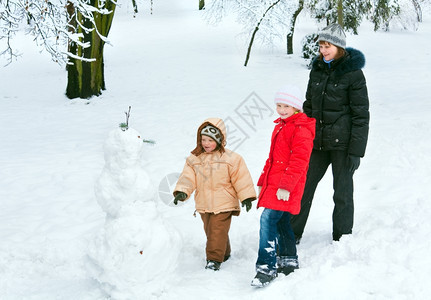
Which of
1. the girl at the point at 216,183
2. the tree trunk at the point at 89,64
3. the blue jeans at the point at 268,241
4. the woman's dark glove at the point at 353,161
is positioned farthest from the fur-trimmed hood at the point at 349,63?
the tree trunk at the point at 89,64

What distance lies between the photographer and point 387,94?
430 inches

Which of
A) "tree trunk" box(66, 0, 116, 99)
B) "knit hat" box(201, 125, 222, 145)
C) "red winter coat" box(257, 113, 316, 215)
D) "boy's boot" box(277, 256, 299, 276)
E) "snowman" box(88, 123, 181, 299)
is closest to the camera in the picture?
"snowman" box(88, 123, 181, 299)

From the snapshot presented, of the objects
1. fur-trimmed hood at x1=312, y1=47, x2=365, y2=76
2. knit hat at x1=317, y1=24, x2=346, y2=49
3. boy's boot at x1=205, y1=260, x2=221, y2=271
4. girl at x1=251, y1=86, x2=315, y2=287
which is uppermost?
knit hat at x1=317, y1=24, x2=346, y2=49

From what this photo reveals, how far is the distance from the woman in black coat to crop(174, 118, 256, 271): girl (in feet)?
2.37

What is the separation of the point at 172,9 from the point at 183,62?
15.4 meters

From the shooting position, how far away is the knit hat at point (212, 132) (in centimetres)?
369

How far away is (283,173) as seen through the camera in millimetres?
3373

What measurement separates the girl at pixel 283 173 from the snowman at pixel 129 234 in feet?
2.35

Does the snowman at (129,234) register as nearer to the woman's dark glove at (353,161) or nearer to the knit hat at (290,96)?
the knit hat at (290,96)

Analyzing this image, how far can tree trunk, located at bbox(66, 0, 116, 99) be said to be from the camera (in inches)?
420

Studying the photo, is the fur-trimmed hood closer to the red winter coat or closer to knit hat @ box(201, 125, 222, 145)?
the red winter coat

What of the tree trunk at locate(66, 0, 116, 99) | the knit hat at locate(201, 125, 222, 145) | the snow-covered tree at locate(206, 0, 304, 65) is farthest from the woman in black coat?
the snow-covered tree at locate(206, 0, 304, 65)

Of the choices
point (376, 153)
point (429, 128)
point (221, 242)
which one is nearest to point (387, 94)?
point (429, 128)

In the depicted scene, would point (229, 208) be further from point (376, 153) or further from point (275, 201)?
point (376, 153)
